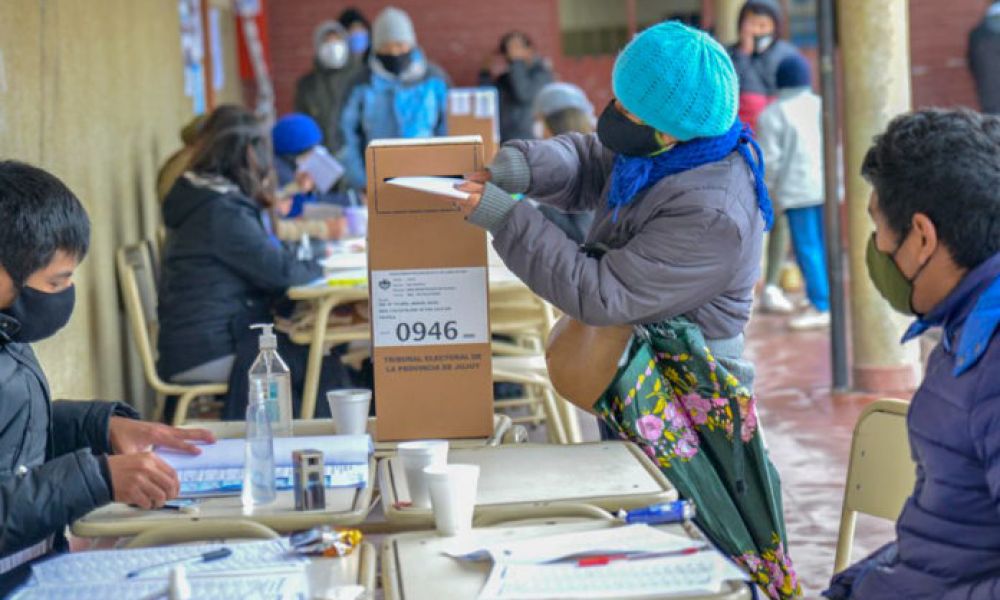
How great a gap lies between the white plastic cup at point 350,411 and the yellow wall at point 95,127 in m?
1.73

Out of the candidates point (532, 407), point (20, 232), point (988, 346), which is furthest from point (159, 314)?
point (988, 346)

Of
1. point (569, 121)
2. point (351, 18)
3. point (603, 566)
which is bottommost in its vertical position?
point (603, 566)

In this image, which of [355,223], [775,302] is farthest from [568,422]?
[775,302]

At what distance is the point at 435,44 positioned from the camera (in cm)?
1312

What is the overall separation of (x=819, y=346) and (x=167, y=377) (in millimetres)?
4294

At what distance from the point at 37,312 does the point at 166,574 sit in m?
0.63

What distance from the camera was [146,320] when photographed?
5.77 m

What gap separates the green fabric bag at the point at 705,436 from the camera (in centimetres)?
291

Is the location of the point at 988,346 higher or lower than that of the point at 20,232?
lower

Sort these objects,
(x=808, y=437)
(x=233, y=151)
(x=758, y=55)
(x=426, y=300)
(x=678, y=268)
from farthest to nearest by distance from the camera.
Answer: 1. (x=758, y=55)
2. (x=808, y=437)
3. (x=233, y=151)
4. (x=426, y=300)
5. (x=678, y=268)

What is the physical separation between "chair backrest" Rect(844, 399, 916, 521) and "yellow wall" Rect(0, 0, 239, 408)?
2601 mm

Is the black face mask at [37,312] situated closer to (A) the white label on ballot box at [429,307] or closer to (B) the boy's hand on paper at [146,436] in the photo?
(B) the boy's hand on paper at [146,436]

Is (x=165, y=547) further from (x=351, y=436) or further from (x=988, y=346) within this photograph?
(x=988, y=346)

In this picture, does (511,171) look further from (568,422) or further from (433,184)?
(568,422)
